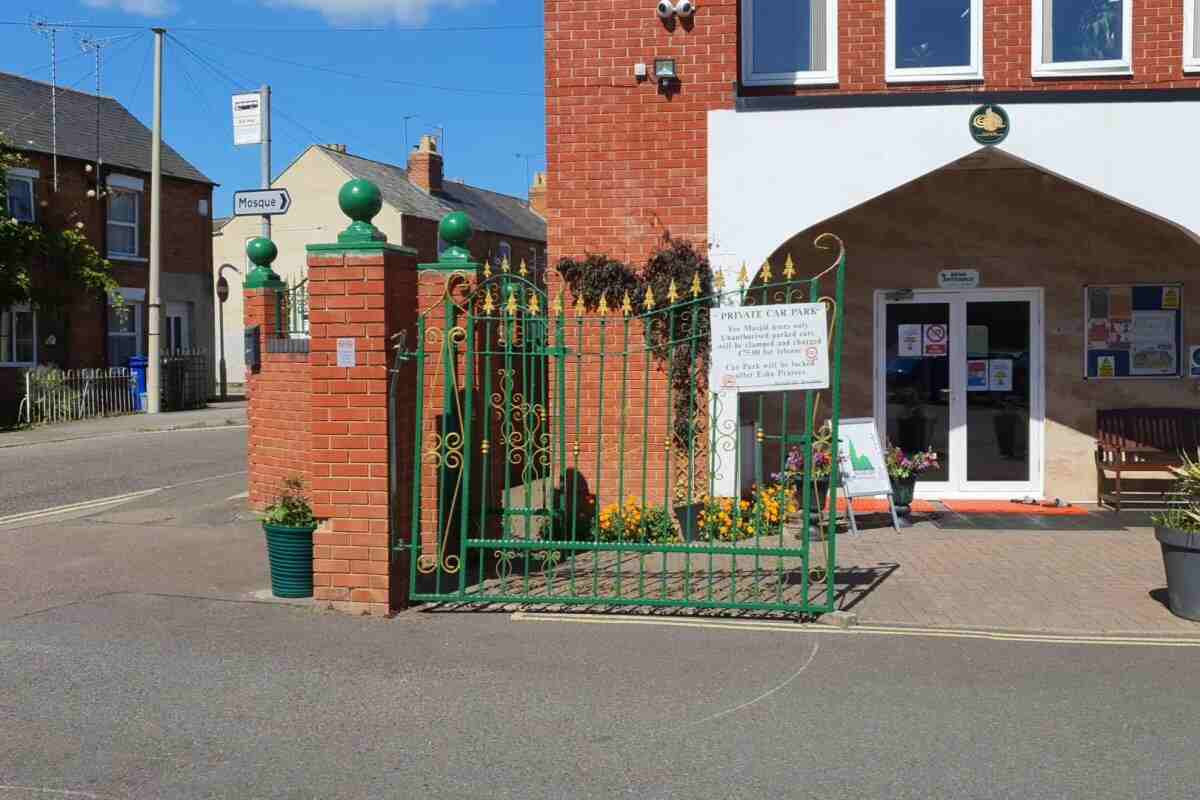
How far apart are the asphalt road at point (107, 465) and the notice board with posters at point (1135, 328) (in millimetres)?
10745

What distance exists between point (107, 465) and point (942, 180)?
11.7m

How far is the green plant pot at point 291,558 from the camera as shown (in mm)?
7660

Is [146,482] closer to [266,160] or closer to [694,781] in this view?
[266,160]

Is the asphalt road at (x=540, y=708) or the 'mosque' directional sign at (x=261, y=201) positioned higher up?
the 'mosque' directional sign at (x=261, y=201)

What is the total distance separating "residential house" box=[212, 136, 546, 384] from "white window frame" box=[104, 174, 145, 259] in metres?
6.67

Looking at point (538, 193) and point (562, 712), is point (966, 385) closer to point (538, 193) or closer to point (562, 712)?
point (562, 712)

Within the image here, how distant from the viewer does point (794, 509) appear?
11.2m

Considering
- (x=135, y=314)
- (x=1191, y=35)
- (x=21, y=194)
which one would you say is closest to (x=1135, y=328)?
(x=1191, y=35)

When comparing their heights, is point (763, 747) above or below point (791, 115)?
below

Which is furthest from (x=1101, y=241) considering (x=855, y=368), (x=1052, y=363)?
(x=855, y=368)

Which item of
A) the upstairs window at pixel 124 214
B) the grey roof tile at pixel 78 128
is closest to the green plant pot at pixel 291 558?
the grey roof tile at pixel 78 128

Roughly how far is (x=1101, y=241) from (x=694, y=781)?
913cm

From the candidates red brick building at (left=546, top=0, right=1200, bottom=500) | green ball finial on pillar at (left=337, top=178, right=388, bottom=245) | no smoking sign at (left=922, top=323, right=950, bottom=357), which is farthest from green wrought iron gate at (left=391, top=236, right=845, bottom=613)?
no smoking sign at (left=922, top=323, right=950, bottom=357)

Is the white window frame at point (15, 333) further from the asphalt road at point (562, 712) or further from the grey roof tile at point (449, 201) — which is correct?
the asphalt road at point (562, 712)
